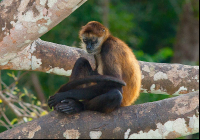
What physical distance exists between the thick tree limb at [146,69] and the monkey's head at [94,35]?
0.79 metres

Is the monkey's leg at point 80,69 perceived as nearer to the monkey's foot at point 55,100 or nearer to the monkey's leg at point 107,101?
the monkey's foot at point 55,100

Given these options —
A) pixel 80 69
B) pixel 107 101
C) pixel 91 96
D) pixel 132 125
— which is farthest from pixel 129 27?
pixel 132 125

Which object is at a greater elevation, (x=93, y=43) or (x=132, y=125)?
(x=93, y=43)

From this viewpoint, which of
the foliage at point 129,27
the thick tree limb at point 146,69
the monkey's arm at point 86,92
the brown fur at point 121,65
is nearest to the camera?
the monkey's arm at point 86,92

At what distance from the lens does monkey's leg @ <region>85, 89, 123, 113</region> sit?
3792 millimetres

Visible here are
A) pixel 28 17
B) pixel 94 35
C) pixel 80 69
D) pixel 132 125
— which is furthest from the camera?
pixel 94 35

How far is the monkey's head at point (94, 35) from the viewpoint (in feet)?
16.4

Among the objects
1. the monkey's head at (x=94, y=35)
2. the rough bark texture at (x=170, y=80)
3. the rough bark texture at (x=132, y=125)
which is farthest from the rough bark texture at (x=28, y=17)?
the rough bark texture at (x=170, y=80)

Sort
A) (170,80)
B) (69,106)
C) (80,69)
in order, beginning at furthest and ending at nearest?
(170,80), (80,69), (69,106)

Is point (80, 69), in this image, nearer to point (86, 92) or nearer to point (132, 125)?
point (86, 92)

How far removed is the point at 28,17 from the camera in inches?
145

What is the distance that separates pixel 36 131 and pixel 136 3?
12.3 m

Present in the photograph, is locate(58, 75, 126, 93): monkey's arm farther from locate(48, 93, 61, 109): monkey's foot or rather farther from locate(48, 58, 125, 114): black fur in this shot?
locate(48, 93, 61, 109): monkey's foot

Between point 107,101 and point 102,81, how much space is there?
32 centimetres
